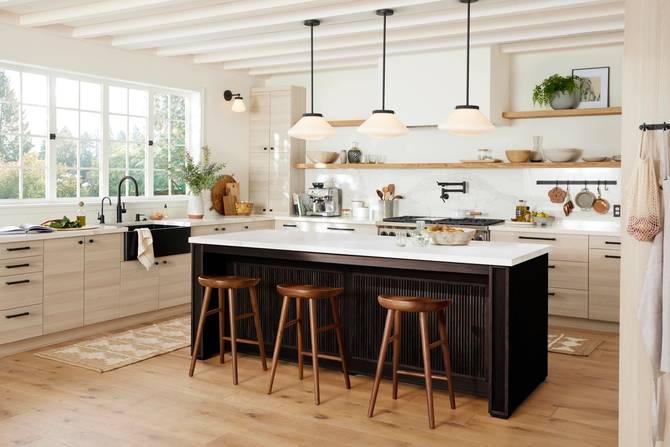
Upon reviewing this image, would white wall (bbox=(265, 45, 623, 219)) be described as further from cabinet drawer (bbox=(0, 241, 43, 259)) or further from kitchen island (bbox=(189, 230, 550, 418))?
cabinet drawer (bbox=(0, 241, 43, 259))

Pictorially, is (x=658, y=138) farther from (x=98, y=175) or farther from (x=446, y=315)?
(x=98, y=175)

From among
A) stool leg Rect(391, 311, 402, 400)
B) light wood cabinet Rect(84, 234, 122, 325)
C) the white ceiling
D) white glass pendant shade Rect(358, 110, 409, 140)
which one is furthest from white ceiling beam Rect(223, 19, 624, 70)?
stool leg Rect(391, 311, 402, 400)

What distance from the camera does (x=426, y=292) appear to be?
4.59 m

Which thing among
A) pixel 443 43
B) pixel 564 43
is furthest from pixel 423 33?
pixel 564 43

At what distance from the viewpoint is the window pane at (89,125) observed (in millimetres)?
6770

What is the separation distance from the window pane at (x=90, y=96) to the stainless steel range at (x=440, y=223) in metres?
3.08

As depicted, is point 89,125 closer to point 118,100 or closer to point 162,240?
point 118,100

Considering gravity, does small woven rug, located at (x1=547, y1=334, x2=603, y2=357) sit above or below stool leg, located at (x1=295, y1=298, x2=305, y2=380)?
below

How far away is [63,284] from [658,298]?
451 centimetres

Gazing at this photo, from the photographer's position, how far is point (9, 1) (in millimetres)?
5262

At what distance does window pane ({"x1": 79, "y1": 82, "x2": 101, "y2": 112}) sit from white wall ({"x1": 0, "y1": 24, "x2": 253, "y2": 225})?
16cm

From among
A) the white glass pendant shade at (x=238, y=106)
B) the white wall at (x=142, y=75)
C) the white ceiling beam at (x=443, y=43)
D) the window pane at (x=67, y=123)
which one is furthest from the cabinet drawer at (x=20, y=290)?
the white ceiling beam at (x=443, y=43)

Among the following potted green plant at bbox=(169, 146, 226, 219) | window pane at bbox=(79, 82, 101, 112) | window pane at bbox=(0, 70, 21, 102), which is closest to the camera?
window pane at bbox=(0, 70, 21, 102)

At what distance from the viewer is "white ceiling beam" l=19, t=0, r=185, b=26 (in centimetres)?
529
